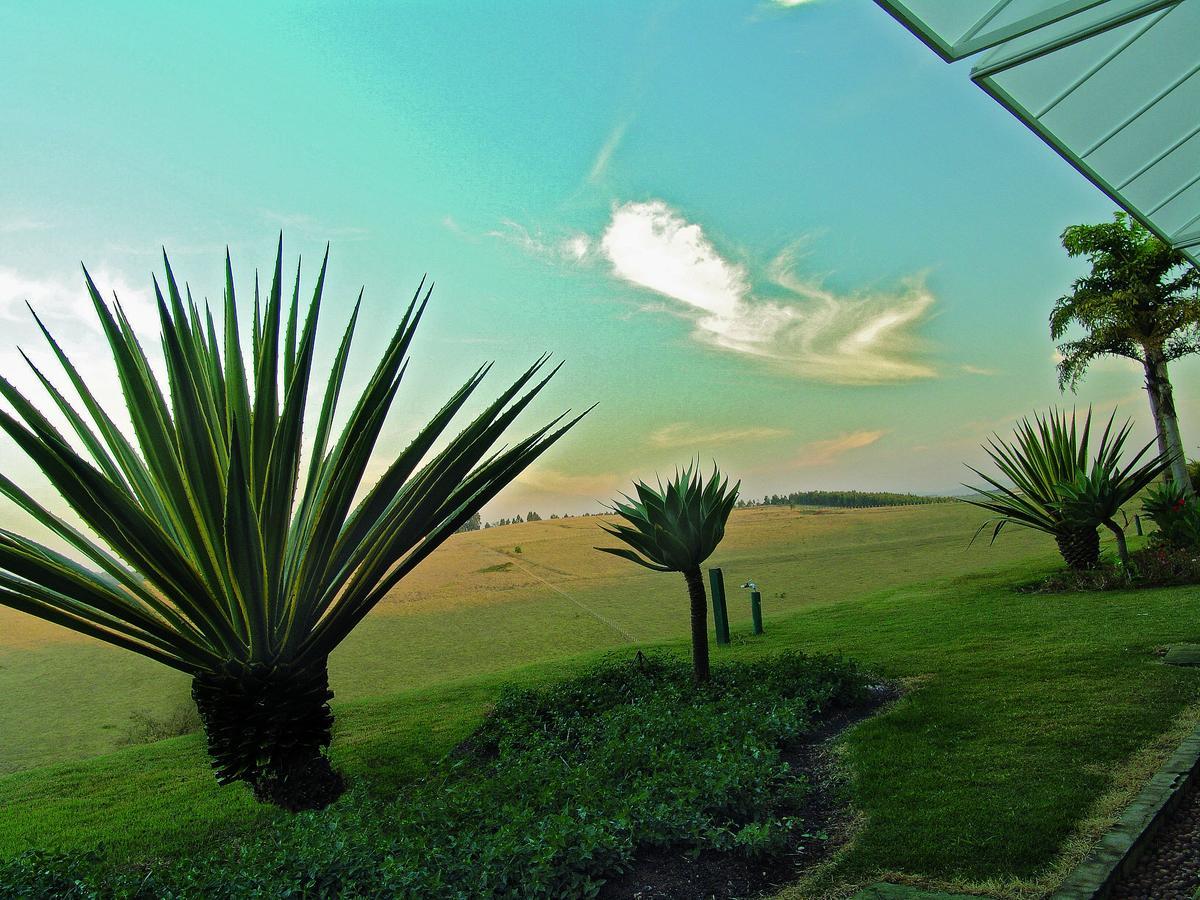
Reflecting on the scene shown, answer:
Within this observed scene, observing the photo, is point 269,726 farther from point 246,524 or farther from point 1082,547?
point 1082,547

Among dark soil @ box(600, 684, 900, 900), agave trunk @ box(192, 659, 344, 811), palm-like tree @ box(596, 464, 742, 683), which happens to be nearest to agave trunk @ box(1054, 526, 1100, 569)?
palm-like tree @ box(596, 464, 742, 683)

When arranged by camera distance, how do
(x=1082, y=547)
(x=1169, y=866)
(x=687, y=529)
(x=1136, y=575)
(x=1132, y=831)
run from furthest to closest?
(x=1082, y=547) < (x=1136, y=575) < (x=687, y=529) < (x=1132, y=831) < (x=1169, y=866)

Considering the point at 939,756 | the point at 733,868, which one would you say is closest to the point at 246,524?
the point at 733,868

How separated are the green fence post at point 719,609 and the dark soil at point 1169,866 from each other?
21.5 feet

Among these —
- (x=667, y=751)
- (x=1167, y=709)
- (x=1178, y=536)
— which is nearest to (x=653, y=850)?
(x=667, y=751)

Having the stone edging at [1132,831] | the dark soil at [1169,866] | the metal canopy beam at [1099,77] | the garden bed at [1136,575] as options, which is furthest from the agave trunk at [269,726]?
the garden bed at [1136,575]

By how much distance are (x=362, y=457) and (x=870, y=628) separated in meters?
7.63

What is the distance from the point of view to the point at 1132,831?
10.4 ft

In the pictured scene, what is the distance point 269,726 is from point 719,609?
6.81 meters

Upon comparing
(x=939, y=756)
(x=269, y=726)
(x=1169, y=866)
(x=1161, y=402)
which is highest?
(x=1161, y=402)

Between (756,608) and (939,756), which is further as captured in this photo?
(756,608)

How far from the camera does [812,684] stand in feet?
19.1

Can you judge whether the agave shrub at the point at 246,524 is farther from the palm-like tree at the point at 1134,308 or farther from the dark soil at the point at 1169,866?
the palm-like tree at the point at 1134,308

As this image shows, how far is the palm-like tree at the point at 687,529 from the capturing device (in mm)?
6336
